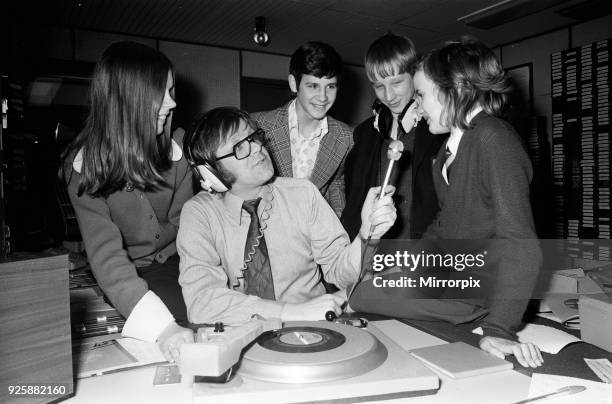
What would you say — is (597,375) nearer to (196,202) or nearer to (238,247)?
(238,247)

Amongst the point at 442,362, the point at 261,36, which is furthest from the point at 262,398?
the point at 261,36

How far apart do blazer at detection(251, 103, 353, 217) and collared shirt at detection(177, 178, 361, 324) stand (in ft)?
2.36

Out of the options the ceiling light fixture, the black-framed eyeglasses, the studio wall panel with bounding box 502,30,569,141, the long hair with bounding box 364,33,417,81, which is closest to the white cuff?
the black-framed eyeglasses

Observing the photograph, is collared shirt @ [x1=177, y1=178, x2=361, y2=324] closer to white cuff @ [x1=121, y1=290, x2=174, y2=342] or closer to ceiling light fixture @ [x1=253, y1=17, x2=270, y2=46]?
white cuff @ [x1=121, y1=290, x2=174, y2=342]

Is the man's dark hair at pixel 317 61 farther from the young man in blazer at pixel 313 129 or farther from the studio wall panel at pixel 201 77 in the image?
the studio wall panel at pixel 201 77

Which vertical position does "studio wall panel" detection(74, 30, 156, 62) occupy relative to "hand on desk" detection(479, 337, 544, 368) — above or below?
above

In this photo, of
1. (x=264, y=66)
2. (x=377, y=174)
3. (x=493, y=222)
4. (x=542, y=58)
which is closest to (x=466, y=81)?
(x=493, y=222)

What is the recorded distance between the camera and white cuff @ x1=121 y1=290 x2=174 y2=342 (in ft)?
3.59

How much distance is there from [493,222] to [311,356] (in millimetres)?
842

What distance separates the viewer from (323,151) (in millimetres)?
2424

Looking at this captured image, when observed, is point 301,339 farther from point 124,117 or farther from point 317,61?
point 317,61

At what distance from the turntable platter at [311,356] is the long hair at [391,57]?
1.62 metres

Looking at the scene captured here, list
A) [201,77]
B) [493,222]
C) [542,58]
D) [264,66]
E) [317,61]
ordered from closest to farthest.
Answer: [493,222], [317,61], [201,77], [542,58], [264,66]

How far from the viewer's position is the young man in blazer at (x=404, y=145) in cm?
208
